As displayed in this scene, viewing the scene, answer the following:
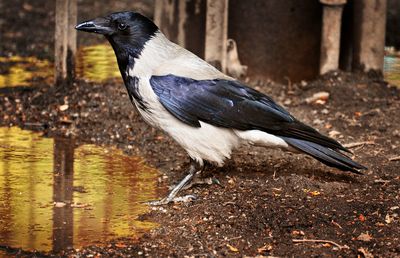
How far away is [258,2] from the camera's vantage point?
9.63 metres

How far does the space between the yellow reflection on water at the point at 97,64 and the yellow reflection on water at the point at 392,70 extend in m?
2.75

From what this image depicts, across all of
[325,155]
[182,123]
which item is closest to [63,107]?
[182,123]

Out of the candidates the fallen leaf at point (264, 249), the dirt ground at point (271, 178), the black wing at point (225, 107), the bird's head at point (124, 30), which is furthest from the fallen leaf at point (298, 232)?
the bird's head at point (124, 30)

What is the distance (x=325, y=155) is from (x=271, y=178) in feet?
1.45

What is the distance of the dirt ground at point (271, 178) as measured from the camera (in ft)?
19.4

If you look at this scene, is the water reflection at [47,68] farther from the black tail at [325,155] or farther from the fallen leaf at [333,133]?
the black tail at [325,155]

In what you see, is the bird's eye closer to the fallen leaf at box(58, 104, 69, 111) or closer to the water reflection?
the fallen leaf at box(58, 104, 69, 111)

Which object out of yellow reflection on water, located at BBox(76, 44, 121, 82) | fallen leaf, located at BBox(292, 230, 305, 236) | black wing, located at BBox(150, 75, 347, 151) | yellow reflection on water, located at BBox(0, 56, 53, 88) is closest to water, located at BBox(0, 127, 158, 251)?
black wing, located at BBox(150, 75, 347, 151)

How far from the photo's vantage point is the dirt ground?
233 inches

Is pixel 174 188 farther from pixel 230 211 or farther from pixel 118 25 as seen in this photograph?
pixel 118 25

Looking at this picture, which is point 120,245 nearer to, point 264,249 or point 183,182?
point 264,249

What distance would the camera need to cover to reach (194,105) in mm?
6746

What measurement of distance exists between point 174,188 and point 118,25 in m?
1.20

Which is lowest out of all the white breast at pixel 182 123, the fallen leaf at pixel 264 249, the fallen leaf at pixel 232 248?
the fallen leaf at pixel 232 248
